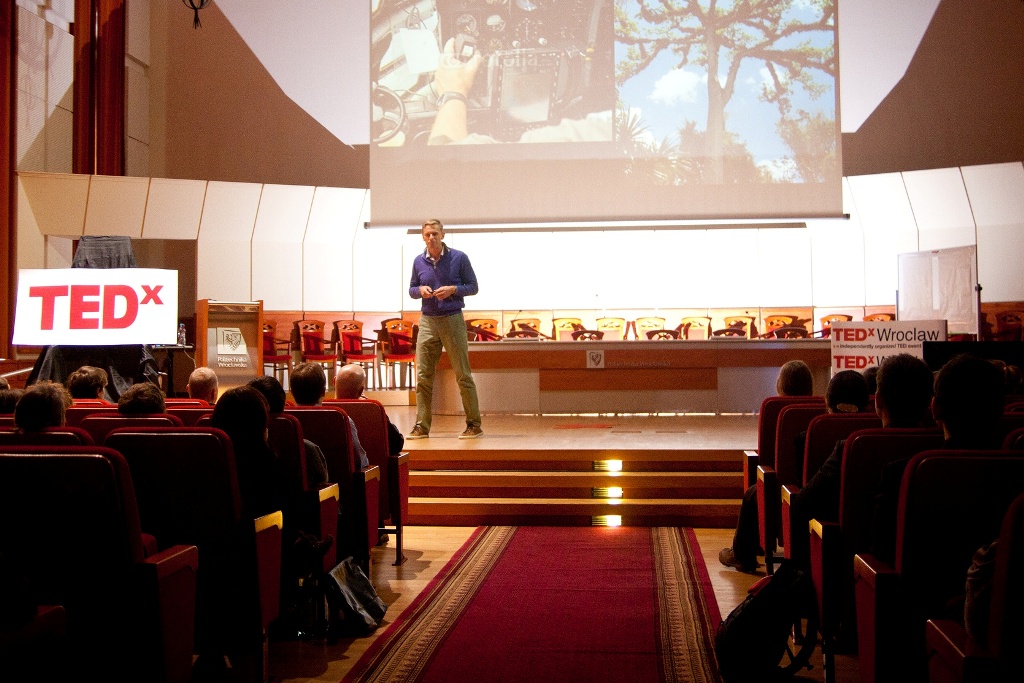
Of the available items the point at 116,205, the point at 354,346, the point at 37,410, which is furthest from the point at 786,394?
the point at 116,205

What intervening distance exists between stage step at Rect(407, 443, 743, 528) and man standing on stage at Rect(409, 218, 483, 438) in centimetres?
71

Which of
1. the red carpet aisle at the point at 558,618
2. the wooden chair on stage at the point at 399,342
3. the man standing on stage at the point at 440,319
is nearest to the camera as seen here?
the red carpet aisle at the point at 558,618

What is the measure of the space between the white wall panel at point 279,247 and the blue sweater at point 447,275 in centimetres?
669

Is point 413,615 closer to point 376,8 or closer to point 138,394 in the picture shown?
point 138,394

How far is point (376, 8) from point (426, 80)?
95 cm

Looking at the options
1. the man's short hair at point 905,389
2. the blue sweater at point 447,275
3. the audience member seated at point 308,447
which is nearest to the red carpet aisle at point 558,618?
the audience member seated at point 308,447

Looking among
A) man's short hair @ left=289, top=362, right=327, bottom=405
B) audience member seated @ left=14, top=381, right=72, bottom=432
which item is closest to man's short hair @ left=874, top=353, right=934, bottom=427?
man's short hair @ left=289, top=362, right=327, bottom=405

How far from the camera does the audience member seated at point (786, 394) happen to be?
3525 millimetres

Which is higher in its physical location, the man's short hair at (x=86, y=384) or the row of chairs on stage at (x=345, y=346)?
the row of chairs on stage at (x=345, y=346)

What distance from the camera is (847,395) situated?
139 inches

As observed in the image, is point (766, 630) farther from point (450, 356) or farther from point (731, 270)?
point (731, 270)

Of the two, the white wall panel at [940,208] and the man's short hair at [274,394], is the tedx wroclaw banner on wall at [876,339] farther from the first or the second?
the white wall panel at [940,208]

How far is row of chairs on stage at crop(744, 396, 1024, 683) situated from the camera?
154cm

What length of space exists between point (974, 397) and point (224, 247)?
461 inches
